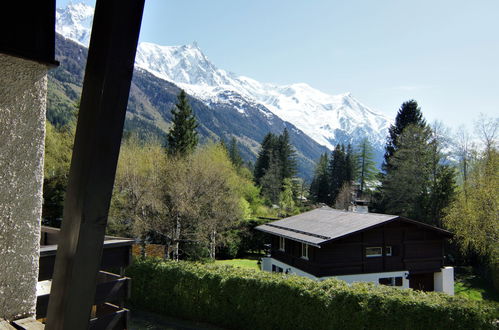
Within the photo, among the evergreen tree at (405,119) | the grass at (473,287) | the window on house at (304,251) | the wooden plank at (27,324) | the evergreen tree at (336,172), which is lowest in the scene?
the grass at (473,287)

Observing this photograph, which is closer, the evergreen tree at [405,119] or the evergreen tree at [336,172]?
the evergreen tree at [405,119]

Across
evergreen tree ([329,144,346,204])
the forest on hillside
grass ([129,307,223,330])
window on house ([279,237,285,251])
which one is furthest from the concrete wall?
evergreen tree ([329,144,346,204])

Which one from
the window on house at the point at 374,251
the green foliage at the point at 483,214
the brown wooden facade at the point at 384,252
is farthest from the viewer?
the green foliage at the point at 483,214

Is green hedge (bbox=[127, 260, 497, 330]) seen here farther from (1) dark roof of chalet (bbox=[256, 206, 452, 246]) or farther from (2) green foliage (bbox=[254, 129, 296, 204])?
(2) green foliage (bbox=[254, 129, 296, 204])

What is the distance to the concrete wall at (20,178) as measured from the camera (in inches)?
94.3

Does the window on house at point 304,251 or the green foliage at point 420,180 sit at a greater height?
the green foliage at point 420,180

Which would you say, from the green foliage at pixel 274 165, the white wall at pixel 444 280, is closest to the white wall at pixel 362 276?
the white wall at pixel 444 280

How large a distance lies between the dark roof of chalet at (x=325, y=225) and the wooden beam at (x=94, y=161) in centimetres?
1766

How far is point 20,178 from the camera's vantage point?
2471 mm

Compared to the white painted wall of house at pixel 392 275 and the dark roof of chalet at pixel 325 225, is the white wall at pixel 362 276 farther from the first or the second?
the dark roof of chalet at pixel 325 225

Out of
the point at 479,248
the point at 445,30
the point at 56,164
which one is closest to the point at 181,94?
the point at 56,164

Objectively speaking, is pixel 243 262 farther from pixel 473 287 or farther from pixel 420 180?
pixel 420 180

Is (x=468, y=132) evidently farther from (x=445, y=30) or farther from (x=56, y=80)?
(x=56, y=80)

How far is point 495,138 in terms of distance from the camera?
1079 inches
